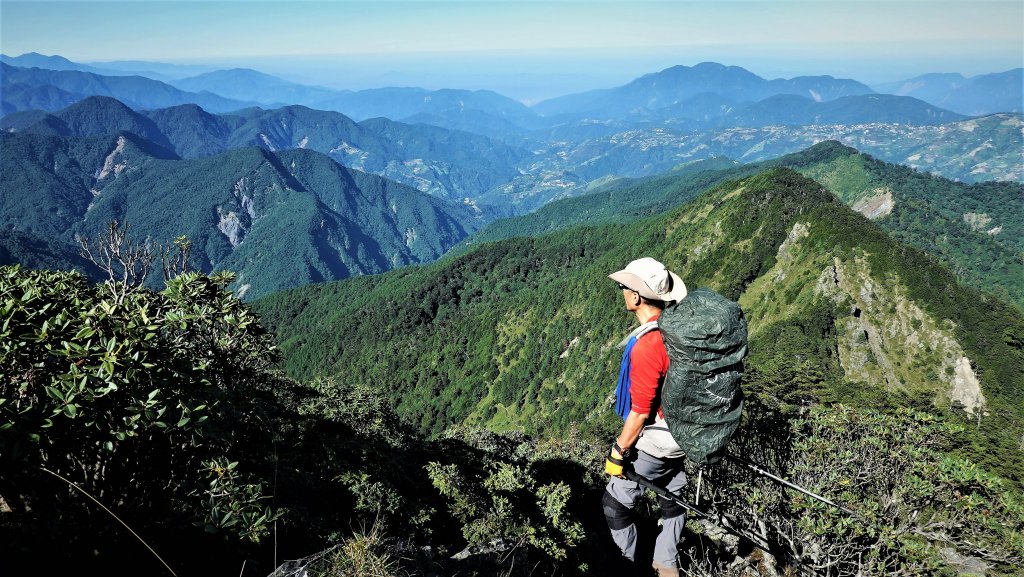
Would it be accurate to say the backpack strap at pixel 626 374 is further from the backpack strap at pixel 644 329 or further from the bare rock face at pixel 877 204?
the bare rock face at pixel 877 204

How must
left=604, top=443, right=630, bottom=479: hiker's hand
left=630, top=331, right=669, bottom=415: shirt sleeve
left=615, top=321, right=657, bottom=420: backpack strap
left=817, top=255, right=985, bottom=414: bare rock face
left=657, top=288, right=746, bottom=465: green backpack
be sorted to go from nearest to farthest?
1. left=657, top=288, right=746, bottom=465: green backpack
2. left=630, top=331, right=669, bottom=415: shirt sleeve
3. left=615, top=321, right=657, bottom=420: backpack strap
4. left=604, top=443, right=630, bottom=479: hiker's hand
5. left=817, top=255, right=985, bottom=414: bare rock face

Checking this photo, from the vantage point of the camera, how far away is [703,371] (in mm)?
5934

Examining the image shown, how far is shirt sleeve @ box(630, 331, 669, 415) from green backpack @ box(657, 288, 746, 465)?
0.72 feet

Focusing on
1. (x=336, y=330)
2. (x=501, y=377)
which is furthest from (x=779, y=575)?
(x=336, y=330)

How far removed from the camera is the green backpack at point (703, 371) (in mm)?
5824

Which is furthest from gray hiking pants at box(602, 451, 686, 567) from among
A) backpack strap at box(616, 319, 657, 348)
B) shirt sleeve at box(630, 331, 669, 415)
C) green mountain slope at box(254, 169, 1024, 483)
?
green mountain slope at box(254, 169, 1024, 483)

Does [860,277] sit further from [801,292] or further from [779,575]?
[779,575]

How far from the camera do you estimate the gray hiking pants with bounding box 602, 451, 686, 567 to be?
25.0ft

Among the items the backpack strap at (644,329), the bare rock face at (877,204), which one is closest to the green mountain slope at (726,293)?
the backpack strap at (644,329)

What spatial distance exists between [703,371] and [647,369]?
783 millimetres

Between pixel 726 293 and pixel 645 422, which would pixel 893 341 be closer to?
pixel 726 293

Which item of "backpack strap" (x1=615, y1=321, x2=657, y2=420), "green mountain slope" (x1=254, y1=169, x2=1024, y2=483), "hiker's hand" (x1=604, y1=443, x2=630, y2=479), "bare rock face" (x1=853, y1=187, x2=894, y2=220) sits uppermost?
"backpack strap" (x1=615, y1=321, x2=657, y2=420)

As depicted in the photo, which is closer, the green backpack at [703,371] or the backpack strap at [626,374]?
the green backpack at [703,371]

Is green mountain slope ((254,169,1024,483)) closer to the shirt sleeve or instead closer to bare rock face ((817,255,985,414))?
bare rock face ((817,255,985,414))
